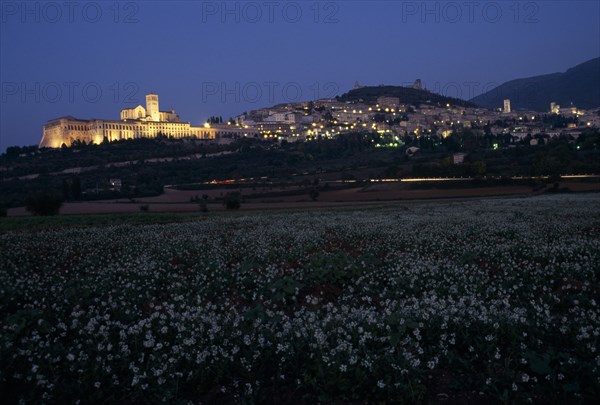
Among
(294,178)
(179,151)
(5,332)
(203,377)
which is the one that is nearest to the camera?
(203,377)

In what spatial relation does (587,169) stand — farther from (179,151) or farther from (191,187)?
(179,151)

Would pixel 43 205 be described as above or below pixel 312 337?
above

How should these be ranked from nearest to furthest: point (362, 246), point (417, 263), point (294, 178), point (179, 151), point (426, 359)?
point (426, 359), point (417, 263), point (362, 246), point (294, 178), point (179, 151)

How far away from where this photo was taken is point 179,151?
156m

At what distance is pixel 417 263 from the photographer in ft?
42.1

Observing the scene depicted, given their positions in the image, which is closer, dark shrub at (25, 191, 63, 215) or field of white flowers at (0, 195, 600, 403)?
field of white flowers at (0, 195, 600, 403)

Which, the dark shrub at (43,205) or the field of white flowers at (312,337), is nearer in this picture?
the field of white flowers at (312,337)

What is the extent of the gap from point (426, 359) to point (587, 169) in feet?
271

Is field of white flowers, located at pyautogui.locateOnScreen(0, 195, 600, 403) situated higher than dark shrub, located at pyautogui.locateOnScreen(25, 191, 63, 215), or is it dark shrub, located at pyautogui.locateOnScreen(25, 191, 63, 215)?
dark shrub, located at pyautogui.locateOnScreen(25, 191, 63, 215)

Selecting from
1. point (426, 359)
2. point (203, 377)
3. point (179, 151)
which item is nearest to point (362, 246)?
point (426, 359)

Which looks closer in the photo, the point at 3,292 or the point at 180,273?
the point at 3,292

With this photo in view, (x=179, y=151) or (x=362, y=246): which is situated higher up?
(x=179, y=151)

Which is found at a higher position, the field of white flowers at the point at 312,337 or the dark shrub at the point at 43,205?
the dark shrub at the point at 43,205

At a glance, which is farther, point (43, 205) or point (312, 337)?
point (43, 205)
